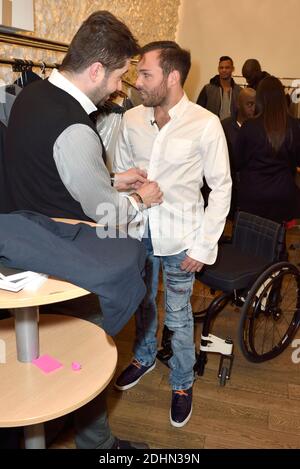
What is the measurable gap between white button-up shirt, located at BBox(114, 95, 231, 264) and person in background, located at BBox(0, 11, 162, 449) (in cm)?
35

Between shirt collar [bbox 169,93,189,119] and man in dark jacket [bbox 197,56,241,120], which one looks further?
man in dark jacket [bbox 197,56,241,120]

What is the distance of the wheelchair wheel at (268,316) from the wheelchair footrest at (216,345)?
0.22 feet

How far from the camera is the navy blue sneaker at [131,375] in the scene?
1.91 m

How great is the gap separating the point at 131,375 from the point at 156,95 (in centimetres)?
122

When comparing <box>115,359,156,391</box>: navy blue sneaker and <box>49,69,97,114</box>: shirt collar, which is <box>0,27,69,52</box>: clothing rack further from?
<box>115,359,156,391</box>: navy blue sneaker

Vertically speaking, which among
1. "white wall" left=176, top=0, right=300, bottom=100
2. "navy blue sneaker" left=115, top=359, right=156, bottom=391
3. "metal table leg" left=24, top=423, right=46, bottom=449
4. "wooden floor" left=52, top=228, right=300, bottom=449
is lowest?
"wooden floor" left=52, top=228, right=300, bottom=449

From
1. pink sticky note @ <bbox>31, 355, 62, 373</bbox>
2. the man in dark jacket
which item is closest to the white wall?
the man in dark jacket

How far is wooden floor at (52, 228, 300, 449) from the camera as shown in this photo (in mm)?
1662

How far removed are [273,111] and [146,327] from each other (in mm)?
1281

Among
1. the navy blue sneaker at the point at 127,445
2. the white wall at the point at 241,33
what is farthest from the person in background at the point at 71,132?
the white wall at the point at 241,33

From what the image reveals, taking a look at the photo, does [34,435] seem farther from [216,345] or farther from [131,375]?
[216,345]

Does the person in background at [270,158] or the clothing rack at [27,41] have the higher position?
the clothing rack at [27,41]


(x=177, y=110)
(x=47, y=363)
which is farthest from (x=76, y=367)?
(x=177, y=110)

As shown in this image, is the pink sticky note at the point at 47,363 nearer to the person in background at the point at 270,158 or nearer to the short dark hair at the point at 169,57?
the short dark hair at the point at 169,57
